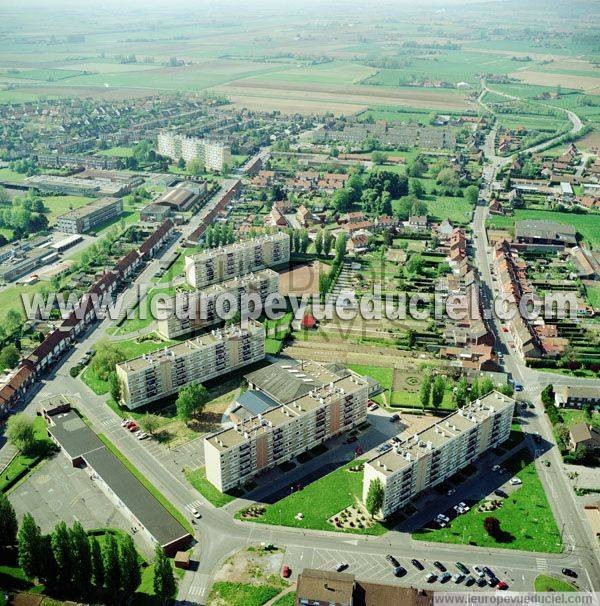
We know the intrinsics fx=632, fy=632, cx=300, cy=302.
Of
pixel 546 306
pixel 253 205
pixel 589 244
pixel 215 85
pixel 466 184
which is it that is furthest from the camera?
pixel 215 85

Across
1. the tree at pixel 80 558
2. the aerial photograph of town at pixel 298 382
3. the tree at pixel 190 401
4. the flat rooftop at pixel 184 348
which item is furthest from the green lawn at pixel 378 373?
the tree at pixel 80 558

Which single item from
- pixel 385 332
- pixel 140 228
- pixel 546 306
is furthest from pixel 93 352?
pixel 546 306

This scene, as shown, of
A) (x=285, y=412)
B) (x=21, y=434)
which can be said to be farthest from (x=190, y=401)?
(x=21, y=434)

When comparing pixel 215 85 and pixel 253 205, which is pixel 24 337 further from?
pixel 215 85

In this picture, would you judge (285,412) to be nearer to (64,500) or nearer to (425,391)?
(425,391)

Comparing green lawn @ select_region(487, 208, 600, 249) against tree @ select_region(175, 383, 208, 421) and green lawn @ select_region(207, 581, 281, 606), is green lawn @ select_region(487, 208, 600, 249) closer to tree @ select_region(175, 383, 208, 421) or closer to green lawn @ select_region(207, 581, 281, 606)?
tree @ select_region(175, 383, 208, 421)

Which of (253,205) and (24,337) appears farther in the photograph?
(253,205)
